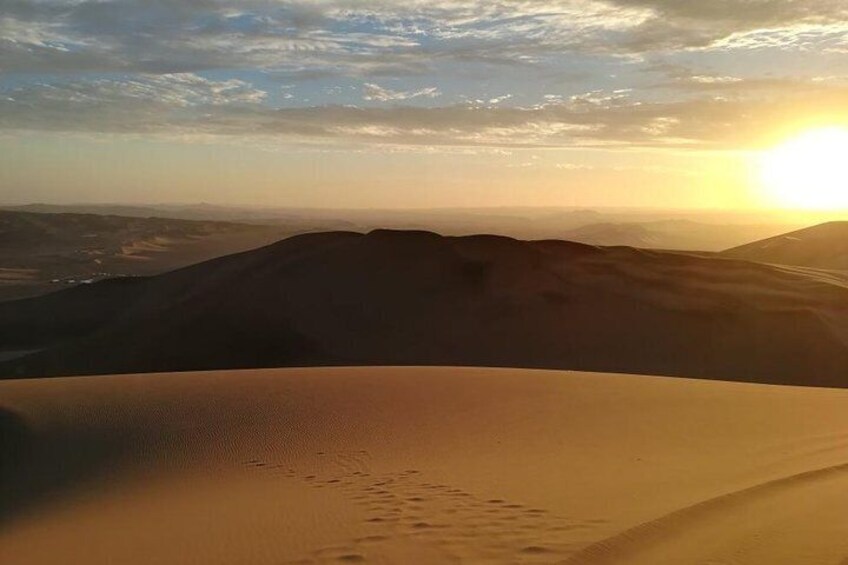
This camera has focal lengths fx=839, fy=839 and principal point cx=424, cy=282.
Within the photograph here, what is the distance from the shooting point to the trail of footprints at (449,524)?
5621mm

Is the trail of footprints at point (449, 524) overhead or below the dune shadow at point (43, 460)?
overhead

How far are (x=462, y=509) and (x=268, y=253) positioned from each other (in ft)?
91.3

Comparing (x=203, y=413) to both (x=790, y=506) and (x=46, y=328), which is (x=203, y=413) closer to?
(x=790, y=506)

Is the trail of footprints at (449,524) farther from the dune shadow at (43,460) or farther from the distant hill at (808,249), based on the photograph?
the distant hill at (808,249)

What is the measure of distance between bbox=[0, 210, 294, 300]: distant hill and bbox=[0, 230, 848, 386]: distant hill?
21558 mm

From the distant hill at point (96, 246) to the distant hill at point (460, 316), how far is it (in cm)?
2156

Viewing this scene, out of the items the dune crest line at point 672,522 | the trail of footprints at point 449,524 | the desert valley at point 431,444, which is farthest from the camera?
the desert valley at point 431,444

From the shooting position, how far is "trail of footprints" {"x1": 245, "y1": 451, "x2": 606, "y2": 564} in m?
5.62

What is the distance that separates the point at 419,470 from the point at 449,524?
2.01 m

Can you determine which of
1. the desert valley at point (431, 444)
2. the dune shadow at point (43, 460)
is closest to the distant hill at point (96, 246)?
the desert valley at point (431, 444)

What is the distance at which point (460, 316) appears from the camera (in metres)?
27.4

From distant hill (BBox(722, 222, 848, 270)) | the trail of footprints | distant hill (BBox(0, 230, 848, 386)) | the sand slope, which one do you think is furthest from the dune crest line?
distant hill (BBox(722, 222, 848, 270))

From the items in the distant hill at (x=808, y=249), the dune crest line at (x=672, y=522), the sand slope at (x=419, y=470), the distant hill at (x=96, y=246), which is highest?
the distant hill at (x=808, y=249)

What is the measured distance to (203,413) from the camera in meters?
11.3
